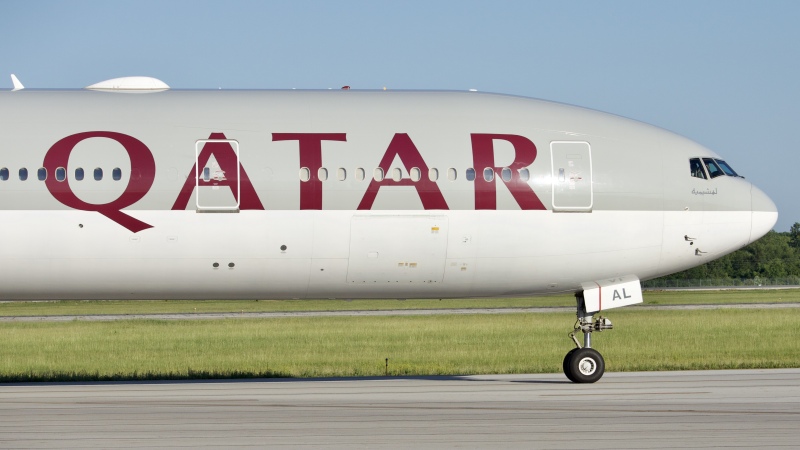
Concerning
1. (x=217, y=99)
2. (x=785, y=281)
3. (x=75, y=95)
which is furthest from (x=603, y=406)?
(x=785, y=281)

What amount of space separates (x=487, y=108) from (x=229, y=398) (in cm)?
784

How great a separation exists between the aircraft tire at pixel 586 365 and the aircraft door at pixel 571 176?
129 inches

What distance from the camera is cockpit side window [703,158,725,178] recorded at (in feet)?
75.7

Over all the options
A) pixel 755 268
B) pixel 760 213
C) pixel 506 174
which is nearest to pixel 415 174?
pixel 506 174

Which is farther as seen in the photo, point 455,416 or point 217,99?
point 217,99

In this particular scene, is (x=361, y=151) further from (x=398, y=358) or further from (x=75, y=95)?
(x=398, y=358)

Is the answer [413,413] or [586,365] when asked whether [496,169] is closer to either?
[586,365]

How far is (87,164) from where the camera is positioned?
68.8ft

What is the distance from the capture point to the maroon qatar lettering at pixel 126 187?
20.8 meters

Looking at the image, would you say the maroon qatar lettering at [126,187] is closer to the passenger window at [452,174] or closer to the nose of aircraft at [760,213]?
the passenger window at [452,174]

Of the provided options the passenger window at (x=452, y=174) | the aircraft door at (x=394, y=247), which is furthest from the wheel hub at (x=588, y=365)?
the passenger window at (x=452, y=174)

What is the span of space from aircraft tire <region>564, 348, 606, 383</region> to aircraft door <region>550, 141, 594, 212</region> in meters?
3.28

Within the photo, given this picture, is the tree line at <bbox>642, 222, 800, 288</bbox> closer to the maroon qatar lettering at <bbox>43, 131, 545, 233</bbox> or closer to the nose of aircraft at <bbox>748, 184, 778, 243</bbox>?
the nose of aircraft at <bbox>748, 184, 778, 243</bbox>

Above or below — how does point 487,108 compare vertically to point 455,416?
above
